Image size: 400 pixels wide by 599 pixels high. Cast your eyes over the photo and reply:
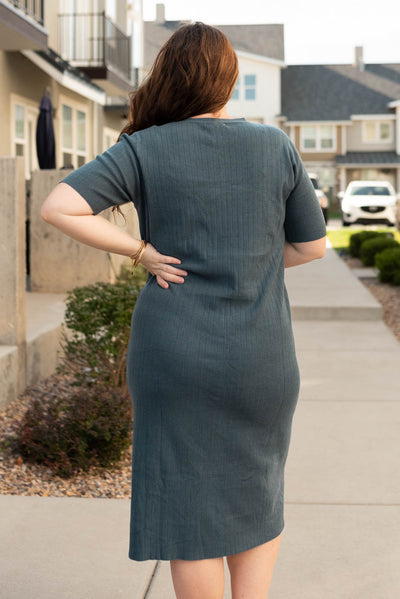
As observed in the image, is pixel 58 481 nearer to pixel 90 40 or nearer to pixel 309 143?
pixel 90 40

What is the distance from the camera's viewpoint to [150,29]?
49.1 meters

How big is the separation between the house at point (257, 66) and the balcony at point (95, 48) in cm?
2783

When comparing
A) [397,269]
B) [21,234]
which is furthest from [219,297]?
[397,269]

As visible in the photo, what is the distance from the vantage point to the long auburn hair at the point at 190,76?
2.12 m

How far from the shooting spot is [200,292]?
6.95ft

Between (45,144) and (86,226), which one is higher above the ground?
(45,144)

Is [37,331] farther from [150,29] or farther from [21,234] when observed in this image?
[150,29]

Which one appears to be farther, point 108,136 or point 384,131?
point 384,131

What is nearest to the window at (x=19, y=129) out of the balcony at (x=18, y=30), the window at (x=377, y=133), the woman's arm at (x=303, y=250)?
the balcony at (x=18, y=30)

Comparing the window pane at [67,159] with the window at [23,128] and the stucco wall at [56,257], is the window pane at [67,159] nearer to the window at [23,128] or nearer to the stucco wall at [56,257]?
the window at [23,128]

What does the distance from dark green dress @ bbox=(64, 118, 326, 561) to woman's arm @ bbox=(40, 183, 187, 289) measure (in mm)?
23

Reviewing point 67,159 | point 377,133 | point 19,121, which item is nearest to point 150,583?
point 19,121

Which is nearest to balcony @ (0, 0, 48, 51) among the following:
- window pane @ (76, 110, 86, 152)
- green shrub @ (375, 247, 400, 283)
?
window pane @ (76, 110, 86, 152)

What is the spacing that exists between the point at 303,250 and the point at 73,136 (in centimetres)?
1583
